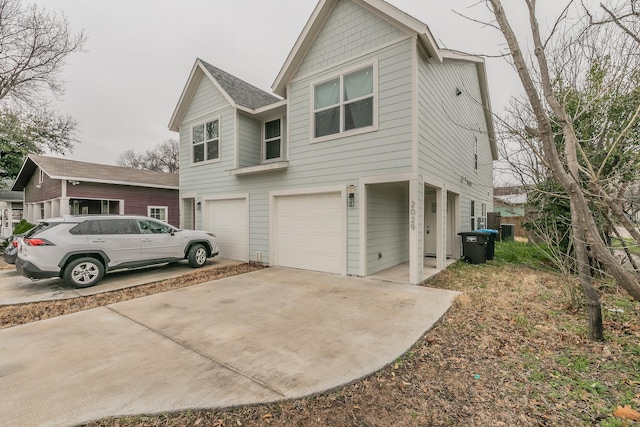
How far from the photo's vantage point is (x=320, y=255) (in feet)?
24.5

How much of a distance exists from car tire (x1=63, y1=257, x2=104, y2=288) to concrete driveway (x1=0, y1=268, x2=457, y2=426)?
1.97 m

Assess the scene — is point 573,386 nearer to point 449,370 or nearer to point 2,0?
point 449,370

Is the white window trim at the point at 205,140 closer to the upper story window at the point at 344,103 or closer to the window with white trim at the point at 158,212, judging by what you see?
the upper story window at the point at 344,103

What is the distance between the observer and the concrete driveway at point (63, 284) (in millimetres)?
5406

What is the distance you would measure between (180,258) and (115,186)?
894 centimetres

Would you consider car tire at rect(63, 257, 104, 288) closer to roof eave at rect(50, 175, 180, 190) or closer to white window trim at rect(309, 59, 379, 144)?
white window trim at rect(309, 59, 379, 144)

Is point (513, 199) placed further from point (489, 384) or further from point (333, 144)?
point (489, 384)

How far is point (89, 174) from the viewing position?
1328 centimetres

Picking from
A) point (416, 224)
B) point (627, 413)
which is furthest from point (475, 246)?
point (627, 413)

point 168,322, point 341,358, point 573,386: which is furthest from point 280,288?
point 573,386

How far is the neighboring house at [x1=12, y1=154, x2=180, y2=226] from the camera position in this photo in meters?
12.7

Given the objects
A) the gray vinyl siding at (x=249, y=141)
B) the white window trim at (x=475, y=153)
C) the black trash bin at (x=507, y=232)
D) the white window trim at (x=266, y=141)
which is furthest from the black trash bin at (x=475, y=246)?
the black trash bin at (x=507, y=232)

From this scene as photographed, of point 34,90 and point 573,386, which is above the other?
point 34,90

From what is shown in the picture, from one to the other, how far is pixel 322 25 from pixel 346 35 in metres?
0.90
